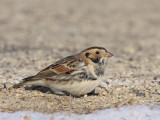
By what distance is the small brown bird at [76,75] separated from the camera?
6359 mm

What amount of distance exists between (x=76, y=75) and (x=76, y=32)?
31.0 ft

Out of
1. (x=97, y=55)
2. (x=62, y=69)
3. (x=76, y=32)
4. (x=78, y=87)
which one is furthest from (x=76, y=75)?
(x=76, y=32)

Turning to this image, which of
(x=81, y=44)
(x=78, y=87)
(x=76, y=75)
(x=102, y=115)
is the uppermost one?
A: (x=81, y=44)

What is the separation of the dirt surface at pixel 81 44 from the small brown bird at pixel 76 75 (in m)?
0.22

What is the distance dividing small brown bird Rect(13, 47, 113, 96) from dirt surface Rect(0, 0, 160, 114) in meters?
0.22

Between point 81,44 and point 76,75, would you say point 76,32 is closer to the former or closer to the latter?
point 81,44

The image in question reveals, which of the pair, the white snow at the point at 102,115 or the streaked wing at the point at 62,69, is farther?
the streaked wing at the point at 62,69

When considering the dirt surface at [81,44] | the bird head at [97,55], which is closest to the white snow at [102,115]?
the dirt surface at [81,44]

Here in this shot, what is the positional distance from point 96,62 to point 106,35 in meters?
8.89

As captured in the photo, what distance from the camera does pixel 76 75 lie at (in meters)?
6.38

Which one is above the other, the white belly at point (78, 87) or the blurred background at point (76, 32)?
the blurred background at point (76, 32)

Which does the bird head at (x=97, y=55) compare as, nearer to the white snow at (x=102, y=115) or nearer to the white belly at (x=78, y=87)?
the white belly at (x=78, y=87)

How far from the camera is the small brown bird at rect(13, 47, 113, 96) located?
20.9 feet

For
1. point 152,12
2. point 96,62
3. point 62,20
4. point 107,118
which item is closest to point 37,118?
point 107,118
